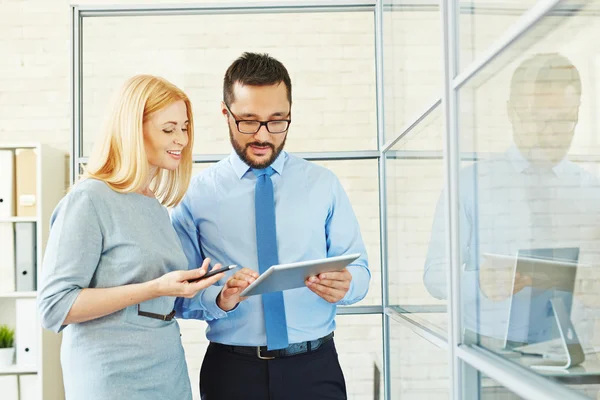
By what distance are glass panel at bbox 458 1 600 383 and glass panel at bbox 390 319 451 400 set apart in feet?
0.93

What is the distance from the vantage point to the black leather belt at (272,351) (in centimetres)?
177

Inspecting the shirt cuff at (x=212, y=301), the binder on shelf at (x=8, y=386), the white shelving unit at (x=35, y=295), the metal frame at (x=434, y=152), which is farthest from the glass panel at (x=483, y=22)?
the binder on shelf at (x=8, y=386)

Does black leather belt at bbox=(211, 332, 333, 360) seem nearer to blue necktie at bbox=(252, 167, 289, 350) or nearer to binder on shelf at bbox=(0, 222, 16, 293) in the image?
blue necktie at bbox=(252, 167, 289, 350)

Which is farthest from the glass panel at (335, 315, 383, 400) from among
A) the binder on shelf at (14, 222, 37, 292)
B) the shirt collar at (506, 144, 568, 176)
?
the binder on shelf at (14, 222, 37, 292)

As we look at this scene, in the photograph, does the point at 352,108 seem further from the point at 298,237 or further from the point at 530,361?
the point at 530,361

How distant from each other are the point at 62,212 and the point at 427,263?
851mm

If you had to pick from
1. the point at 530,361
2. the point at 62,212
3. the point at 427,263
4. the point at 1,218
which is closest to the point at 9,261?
the point at 1,218

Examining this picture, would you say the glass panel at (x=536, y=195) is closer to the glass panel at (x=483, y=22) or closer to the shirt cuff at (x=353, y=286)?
the glass panel at (x=483, y=22)

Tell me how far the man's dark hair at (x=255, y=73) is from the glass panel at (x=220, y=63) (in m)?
0.43

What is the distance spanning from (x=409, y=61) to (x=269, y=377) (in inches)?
36.8

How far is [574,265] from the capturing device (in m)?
0.77

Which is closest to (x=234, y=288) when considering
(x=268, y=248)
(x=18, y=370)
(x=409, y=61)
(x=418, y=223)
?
(x=268, y=248)

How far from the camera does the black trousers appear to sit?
176cm

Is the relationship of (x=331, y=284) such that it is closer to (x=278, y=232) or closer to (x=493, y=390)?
(x=278, y=232)
